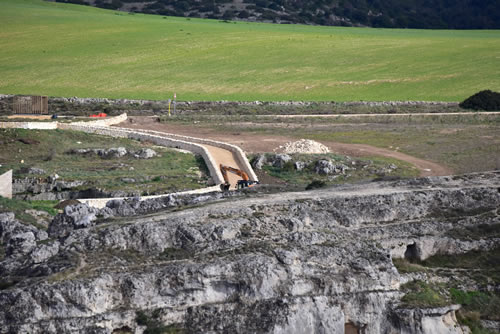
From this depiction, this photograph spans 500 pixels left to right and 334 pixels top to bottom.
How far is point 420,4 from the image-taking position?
195125mm

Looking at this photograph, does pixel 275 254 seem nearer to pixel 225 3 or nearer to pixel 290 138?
pixel 290 138

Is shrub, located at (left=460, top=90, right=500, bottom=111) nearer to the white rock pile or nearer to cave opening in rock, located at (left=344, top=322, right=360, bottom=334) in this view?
the white rock pile

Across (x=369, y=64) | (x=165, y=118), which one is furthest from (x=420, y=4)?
(x=165, y=118)

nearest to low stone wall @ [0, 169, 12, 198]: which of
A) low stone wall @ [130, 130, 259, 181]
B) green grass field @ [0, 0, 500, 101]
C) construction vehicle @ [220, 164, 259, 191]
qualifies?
construction vehicle @ [220, 164, 259, 191]

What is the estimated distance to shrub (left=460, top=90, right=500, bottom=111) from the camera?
271 ft

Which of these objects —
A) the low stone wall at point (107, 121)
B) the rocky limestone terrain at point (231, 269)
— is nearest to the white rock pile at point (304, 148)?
the low stone wall at point (107, 121)

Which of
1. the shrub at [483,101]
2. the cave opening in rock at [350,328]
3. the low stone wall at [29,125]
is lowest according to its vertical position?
the low stone wall at [29,125]

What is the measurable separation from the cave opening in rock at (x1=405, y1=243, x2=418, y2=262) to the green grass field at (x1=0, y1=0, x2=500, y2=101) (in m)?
66.2

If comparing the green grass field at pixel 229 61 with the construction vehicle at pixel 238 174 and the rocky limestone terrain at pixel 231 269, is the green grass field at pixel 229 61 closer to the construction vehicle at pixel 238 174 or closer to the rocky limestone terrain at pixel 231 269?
the construction vehicle at pixel 238 174

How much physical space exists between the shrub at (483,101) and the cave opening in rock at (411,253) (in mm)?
61021

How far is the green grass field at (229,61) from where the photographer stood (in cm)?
9475

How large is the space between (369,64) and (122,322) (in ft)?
299

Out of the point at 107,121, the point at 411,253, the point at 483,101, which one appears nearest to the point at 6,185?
the point at 411,253

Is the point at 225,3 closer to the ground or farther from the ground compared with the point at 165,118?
farther from the ground
